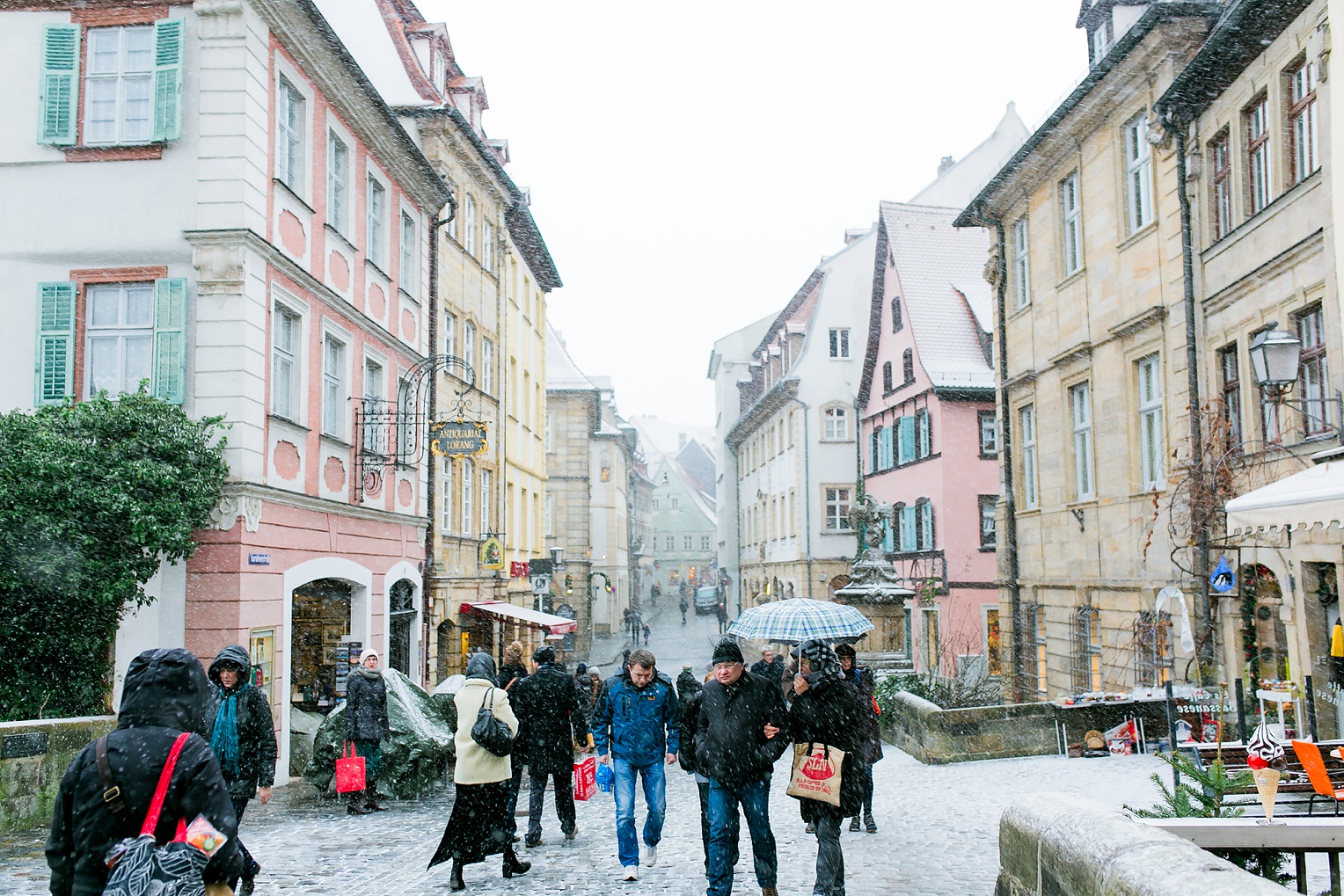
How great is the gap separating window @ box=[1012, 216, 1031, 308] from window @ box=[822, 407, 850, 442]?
20.7 m

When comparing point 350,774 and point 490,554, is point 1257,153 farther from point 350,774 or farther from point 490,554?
point 490,554

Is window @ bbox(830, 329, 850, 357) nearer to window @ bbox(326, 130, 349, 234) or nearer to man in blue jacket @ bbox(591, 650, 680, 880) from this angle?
window @ bbox(326, 130, 349, 234)

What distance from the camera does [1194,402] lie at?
50.4 ft

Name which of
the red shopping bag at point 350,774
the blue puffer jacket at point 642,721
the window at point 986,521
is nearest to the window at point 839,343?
the window at point 986,521

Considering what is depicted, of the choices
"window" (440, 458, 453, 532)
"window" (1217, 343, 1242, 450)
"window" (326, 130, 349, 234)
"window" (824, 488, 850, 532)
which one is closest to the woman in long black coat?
"window" (1217, 343, 1242, 450)

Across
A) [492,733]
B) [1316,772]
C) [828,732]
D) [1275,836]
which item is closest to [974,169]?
[492,733]

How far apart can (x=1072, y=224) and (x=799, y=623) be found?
1076 centimetres

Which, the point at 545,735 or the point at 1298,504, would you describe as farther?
the point at 545,735

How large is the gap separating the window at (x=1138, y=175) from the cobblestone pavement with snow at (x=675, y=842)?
26.4 feet

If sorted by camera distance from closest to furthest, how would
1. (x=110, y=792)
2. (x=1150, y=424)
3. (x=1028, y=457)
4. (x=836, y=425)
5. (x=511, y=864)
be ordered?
(x=110, y=792), (x=511, y=864), (x=1150, y=424), (x=1028, y=457), (x=836, y=425)

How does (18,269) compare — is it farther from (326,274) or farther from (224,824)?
(224,824)

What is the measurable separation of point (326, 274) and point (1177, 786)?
13.9 metres

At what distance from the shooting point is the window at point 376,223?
19.7 m

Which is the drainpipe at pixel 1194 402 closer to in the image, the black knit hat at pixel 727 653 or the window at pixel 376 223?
the black knit hat at pixel 727 653
